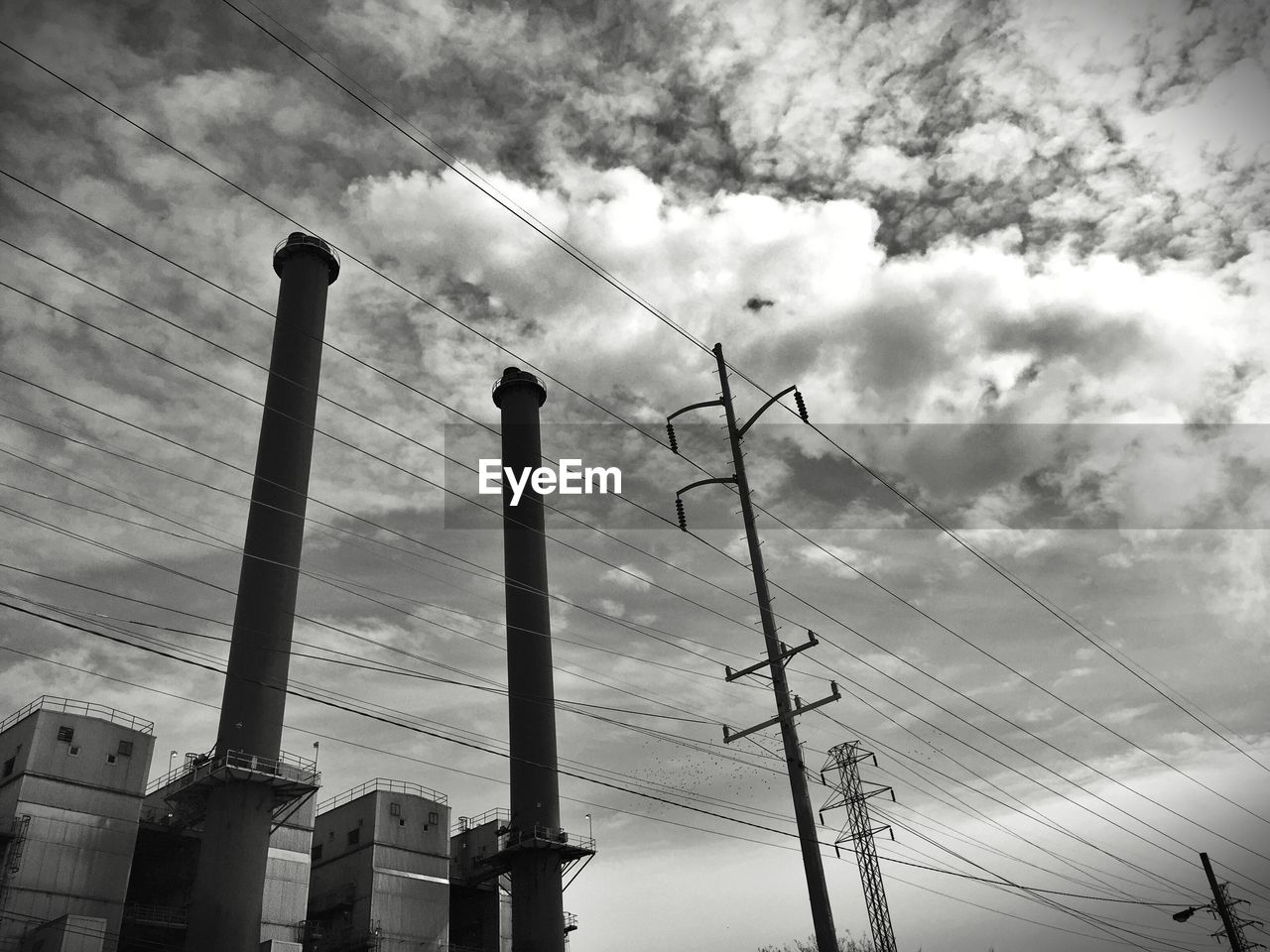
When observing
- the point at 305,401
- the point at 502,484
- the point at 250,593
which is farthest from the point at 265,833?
the point at 502,484

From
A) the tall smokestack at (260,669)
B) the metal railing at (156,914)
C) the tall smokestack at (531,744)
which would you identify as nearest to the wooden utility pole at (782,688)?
the tall smokestack at (260,669)

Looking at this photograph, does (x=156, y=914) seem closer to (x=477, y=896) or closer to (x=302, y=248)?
(x=477, y=896)

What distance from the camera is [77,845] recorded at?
41.8 metres

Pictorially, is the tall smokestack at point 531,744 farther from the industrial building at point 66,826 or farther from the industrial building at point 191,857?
the industrial building at point 66,826

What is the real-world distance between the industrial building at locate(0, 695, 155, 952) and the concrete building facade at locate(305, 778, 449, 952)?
13593 millimetres

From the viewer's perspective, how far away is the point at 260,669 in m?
43.5

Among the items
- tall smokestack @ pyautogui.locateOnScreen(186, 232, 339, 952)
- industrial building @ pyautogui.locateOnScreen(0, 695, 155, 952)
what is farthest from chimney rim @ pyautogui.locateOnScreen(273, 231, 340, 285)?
industrial building @ pyautogui.locateOnScreen(0, 695, 155, 952)

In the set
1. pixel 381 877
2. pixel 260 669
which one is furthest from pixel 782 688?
pixel 381 877

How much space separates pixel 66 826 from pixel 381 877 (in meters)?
17.5

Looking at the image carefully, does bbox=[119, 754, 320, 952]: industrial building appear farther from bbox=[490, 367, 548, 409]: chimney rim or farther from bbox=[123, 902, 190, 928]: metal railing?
bbox=[490, 367, 548, 409]: chimney rim

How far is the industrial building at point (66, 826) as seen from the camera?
39125 mm

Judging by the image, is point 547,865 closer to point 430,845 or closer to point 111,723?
point 430,845

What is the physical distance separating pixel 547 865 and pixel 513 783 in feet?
16.3

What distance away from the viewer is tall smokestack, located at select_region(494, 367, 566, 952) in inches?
2028
